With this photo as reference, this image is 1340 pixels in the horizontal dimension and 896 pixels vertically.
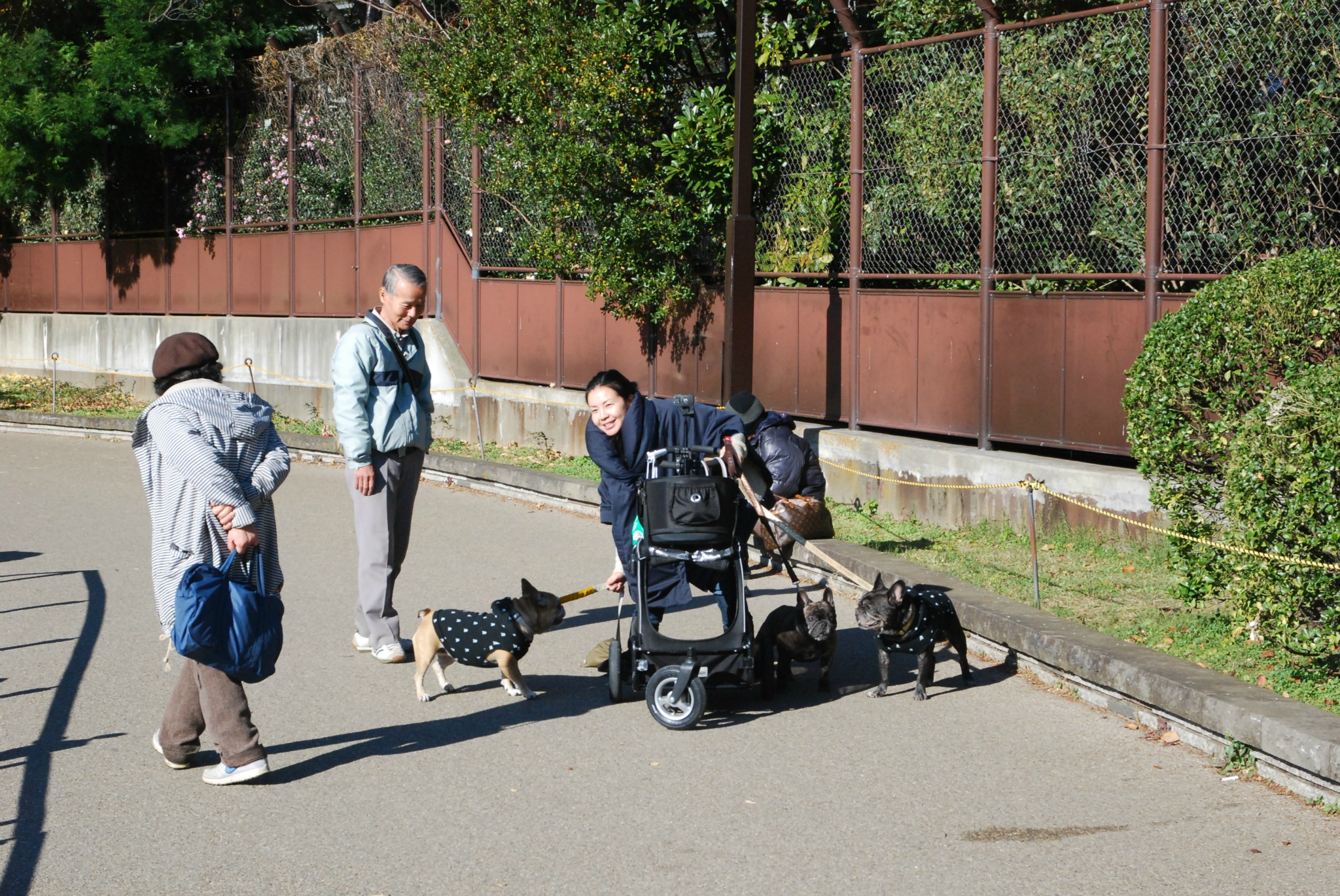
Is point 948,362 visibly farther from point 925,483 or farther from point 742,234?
point 742,234

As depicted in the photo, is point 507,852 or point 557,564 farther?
point 557,564

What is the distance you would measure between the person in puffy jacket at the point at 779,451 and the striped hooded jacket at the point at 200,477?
185 inches

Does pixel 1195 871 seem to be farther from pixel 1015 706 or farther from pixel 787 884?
pixel 1015 706

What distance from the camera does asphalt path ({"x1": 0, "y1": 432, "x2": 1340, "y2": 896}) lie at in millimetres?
4715

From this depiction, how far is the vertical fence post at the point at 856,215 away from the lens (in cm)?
1274

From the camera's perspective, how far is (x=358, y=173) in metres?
20.2

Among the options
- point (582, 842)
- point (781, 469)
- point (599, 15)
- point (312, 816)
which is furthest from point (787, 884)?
point (599, 15)

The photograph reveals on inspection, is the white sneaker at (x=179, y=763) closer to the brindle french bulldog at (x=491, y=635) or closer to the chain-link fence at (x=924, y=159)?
the brindle french bulldog at (x=491, y=635)

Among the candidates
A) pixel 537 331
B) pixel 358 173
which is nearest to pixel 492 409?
pixel 537 331

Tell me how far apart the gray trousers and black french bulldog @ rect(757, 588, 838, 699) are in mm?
2060

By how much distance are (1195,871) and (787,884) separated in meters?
1.34

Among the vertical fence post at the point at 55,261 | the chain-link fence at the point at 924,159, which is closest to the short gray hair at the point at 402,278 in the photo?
the chain-link fence at the point at 924,159

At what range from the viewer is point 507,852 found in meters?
4.91

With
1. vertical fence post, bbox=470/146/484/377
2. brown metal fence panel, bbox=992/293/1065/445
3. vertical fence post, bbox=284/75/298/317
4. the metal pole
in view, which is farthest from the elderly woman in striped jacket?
vertical fence post, bbox=284/75/298/317
